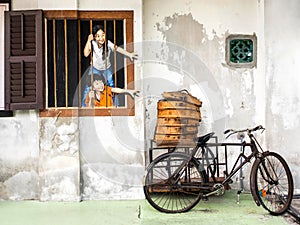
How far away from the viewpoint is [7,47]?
578 centimetres

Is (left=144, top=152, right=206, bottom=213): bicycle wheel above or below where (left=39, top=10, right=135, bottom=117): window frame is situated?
below

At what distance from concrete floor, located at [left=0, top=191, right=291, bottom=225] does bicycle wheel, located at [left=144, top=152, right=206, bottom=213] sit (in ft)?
0.44

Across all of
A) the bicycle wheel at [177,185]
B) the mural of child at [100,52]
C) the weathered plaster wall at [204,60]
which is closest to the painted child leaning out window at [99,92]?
the mural of child at [100,52]

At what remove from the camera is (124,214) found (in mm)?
5199

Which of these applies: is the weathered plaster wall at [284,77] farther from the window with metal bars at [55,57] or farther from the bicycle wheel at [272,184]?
the window with metal bars at [55,57]

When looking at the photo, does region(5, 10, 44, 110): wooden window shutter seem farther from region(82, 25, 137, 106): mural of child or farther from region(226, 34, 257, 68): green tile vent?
region(226, 34, 257, 68): green tile vent

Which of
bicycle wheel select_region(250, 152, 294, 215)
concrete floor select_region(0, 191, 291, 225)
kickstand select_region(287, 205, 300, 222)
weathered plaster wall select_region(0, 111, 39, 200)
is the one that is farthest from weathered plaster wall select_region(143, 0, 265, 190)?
weathered plaster wall select_region(0, 111, 39, 200)

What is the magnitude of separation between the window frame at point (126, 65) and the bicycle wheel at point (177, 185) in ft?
3.00

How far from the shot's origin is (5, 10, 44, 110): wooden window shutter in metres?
5.73

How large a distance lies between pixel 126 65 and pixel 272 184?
96.5 inches

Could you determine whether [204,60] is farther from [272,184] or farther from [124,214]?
[124,214]

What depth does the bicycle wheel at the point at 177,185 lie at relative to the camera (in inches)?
208

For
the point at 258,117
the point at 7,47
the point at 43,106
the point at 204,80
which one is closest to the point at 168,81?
the point at 204,80

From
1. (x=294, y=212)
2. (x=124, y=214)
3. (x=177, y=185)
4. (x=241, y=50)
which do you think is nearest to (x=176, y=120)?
(x=177, y=185)
